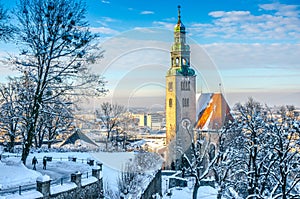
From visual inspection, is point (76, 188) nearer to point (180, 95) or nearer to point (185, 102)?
point (185, 102)

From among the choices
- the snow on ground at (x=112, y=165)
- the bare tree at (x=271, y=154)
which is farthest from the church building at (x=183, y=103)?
the bare tree at (x=271, y=154)

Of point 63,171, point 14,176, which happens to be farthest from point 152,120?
point 14,176

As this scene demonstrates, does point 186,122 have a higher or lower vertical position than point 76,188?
higher

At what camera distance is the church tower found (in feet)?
161

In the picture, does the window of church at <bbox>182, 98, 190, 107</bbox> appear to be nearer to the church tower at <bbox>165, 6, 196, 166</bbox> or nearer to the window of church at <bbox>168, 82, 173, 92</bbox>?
the church tower at <bbox>165, 6, 196, 166</bbox>

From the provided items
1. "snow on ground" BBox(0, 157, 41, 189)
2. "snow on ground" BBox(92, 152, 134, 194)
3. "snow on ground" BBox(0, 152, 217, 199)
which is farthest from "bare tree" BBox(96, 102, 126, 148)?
"snow on ground" BBox(0, 157, 41, 189)

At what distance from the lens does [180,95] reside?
5144 centimetres

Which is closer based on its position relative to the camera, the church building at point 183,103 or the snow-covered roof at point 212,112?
the snow-covered roof at point 212,112

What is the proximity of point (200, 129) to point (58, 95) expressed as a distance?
32.1 meters

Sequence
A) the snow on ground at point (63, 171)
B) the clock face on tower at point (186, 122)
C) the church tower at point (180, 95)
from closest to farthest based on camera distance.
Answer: the snow on ground at point (63, 171) → the church tower at point (180, 95) → the clock face on tower at point (186, 122)

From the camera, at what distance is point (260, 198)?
40.3 ft

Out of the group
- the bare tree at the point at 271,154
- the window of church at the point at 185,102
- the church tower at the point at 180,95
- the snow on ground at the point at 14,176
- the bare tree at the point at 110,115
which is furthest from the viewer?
the window of church at the point at 185,102

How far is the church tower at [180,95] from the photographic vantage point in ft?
161

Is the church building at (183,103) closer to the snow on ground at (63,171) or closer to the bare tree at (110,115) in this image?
the bare tree at (110,115)
